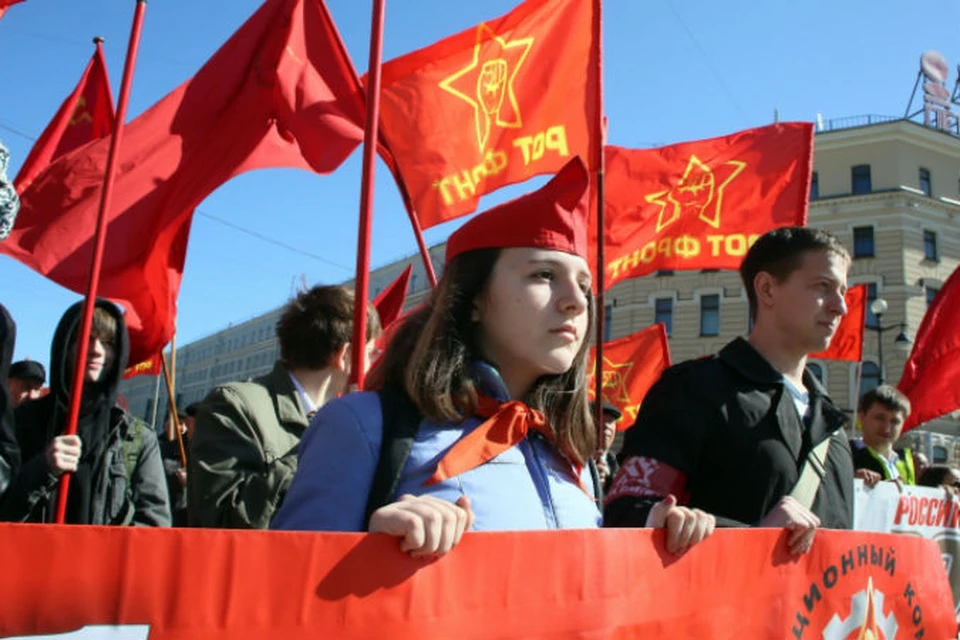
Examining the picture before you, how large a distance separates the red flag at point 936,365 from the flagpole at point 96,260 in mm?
5422

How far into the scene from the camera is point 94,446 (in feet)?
10.6

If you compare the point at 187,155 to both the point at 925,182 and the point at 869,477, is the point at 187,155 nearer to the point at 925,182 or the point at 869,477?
the point at 869,477

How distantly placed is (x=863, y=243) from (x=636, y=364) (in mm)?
29903

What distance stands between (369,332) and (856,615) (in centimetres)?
195

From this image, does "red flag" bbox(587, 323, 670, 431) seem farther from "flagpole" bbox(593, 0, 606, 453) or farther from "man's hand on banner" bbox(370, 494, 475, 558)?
"man's hand on banner" bbox(370, 494, 475, 558)

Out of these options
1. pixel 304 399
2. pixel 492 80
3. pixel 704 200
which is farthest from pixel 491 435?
pixel 704 200

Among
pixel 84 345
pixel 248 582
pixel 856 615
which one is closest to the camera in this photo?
pixel 248 582

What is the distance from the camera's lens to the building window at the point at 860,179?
35.2m

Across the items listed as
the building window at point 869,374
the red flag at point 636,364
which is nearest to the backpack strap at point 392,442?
the red flag at point 636,364

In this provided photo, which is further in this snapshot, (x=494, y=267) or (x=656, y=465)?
(x=656, y=465)

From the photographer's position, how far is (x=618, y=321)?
124 feet

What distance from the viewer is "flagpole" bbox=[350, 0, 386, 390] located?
2.96 m

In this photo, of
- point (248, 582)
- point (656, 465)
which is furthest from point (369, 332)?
point (248, 582)

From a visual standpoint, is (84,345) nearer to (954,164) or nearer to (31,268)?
(31,268)
